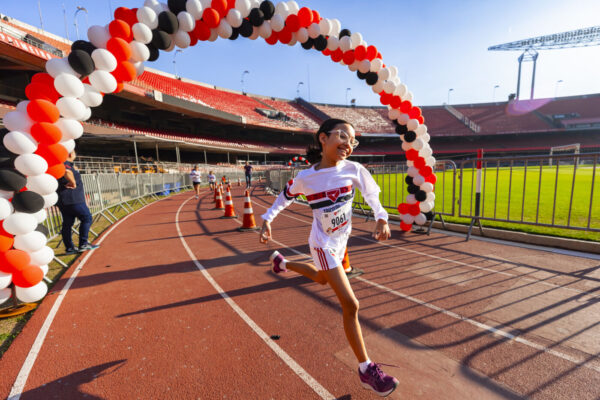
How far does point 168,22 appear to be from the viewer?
15.9 ft

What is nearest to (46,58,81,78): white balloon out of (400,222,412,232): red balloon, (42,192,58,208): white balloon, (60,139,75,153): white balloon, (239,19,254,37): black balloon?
(60,139,75,153): white balloon

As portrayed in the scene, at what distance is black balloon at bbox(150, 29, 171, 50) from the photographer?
4870 millimetres

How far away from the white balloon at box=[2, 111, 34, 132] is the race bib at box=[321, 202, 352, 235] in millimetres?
4362

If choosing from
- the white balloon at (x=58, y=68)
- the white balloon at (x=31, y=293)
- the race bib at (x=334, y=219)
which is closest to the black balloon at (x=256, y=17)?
the white balloon at (x=58, y=68)

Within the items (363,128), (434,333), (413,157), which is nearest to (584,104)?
(363,128)

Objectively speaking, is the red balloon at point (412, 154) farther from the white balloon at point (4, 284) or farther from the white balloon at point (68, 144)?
the white balloon at point (4, 284)

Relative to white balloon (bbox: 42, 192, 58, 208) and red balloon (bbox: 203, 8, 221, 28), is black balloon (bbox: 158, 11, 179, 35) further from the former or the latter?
white balloon (bbox: 42, 192, 58, 208)

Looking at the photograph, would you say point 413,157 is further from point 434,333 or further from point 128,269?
point 128,269

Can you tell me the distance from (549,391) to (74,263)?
7.40 m

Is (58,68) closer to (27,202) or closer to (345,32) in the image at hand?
(27,202)

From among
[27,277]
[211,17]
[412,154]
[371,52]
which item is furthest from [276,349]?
[371,52]

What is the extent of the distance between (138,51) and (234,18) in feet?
6.41

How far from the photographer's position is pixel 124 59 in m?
4.58

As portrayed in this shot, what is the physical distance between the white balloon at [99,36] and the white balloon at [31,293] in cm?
383
